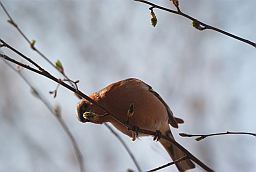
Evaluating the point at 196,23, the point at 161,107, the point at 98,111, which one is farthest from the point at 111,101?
the point at 196,23

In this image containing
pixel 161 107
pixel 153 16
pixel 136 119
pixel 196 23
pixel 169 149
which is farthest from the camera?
pixel 169 149

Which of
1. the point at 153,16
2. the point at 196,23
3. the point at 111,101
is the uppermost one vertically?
the point at 111,101

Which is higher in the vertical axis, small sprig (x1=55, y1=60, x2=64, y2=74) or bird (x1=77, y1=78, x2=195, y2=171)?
bird (x1=77, y1=78, x2=195, y2=171)

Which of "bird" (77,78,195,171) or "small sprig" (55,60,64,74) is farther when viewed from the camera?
"bird" (77,78,195,171)

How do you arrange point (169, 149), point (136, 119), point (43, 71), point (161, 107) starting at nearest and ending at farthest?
point (43, 71) < point (136, 119) < point (161, 107) < point (169, 149)

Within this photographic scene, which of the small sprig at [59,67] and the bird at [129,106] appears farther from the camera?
the bird at [129,106]

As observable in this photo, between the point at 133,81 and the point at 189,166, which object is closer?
the point at 189,166

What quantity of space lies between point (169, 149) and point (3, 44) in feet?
6.60

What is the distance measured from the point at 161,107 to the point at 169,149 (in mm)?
444

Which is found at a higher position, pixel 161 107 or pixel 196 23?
pixel 161 107

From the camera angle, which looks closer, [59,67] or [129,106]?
[59,67]

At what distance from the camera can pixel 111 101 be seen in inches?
113

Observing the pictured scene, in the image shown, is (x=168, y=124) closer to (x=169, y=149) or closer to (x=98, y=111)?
(x=169, y=149)

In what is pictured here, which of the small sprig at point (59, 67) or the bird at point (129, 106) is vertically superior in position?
the bird at point (129, 106)
